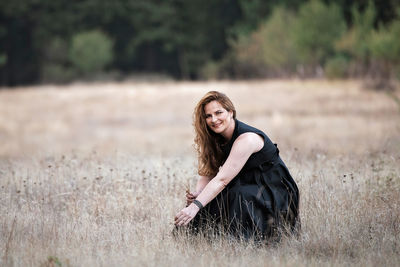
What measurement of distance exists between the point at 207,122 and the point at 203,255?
1011 mm

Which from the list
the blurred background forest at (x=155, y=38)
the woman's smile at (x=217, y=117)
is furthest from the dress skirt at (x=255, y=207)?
the blurred background forest at (x=155, y=38)

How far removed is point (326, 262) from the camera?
3.40 m

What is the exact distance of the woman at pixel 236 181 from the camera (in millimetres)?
3736

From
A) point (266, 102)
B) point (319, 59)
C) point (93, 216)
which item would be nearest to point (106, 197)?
point (93, 216)

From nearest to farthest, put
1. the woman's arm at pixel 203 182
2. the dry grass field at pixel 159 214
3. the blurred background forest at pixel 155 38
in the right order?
the dry grass field at pixel 159 214
the woman's arm at pixel 203 182
the blurred background forest at pixel 155 38

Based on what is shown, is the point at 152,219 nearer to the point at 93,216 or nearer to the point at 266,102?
the point at 93,216

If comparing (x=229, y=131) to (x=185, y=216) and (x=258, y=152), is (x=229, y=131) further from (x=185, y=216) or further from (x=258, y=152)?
(x=185, y=216)

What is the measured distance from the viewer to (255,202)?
384 centimetres

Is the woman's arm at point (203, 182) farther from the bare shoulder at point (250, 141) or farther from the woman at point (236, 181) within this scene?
the bare shoulder at point (250, 141)

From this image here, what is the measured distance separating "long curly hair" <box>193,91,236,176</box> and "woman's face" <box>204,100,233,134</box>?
0.03 meters

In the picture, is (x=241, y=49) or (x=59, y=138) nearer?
(x=59, y=138)

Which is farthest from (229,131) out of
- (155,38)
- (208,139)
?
(155,38)

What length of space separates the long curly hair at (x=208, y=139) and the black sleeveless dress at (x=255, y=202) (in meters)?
0.08

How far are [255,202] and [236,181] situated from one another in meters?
0.23
